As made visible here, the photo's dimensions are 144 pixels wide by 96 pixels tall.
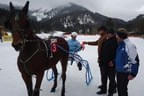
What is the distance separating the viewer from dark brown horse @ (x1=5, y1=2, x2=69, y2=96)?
4.71 metres

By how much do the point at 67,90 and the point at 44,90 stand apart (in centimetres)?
61

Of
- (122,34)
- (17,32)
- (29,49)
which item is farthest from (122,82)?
(17,32)

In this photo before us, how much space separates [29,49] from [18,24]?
2.10ft

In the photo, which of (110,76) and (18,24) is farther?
(110,76)

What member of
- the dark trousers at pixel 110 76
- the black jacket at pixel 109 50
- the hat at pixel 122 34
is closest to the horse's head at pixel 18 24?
the hat at pixel 122 34

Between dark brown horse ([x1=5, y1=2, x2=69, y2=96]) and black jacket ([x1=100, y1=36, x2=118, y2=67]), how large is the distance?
Result: 1170 millimetres

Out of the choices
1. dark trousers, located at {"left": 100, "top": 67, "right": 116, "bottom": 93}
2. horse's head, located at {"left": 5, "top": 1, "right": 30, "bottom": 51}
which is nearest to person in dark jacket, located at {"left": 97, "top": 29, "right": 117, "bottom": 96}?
dark trousers, located at {"left": 100, "top": 67, "right": 116, "bottom": 93}

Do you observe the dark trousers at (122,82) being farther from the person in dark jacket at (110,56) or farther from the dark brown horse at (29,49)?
the dark brown horse at (29,49)

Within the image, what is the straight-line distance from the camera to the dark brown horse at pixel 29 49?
4.71 metres

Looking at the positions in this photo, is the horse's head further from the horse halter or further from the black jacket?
the black jacket

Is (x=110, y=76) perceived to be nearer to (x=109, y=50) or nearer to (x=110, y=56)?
(x=110, y=56)

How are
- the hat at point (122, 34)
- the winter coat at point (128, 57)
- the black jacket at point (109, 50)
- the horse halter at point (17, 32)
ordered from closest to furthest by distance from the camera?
the winter coat at point (128, 57) < the hat at point (122, 34) < the horse halter at point (17, 32) < the black jacket at point (109, 50)

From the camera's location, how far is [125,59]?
14.8 feet

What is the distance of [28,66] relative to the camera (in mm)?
5094
